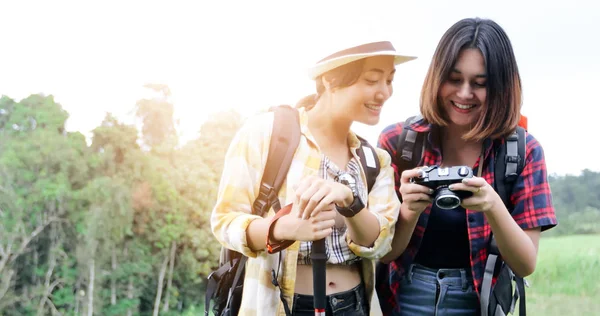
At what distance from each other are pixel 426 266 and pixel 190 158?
1349 cm

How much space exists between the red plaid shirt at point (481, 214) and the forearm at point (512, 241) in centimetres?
7

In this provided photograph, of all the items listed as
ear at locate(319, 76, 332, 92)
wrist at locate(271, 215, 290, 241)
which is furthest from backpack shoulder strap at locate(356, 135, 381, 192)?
wrist at locate(271, 215, 290, 241)

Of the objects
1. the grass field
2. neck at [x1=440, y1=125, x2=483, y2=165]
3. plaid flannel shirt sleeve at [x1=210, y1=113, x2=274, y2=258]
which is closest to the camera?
plaid flannel shirt sleeve at [x1=210, y1=113, x2=274, y2=258]

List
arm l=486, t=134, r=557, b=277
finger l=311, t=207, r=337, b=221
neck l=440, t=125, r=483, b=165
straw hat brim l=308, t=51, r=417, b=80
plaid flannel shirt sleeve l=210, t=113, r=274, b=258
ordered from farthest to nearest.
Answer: neck l=440, t=125, r=483, b=165
arm l=486, t=134, r=557, b=277
straw hat brim l=308, t=51, r=417, b=80
plaid flannel shirt sleeve l=210, t=113, r=274, b=258
finger l=311, t=207, r=337, b=221

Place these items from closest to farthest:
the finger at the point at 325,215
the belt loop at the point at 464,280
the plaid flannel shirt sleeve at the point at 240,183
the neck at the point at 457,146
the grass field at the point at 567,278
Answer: the finger at the point at 325,215 < the plaid flannel shirt sleeve at the point at 240,183 < the belt loop at the point at 464,280 < the neck at the point at 457,146 < the grass field at the point at 567,278

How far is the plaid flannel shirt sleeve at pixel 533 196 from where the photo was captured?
1.75 metres

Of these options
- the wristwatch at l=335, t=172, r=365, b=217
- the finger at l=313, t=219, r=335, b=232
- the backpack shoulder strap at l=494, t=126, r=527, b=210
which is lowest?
the finger at l=313, t=219, r=335, b=232

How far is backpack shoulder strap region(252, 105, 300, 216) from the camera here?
1521 millimetres

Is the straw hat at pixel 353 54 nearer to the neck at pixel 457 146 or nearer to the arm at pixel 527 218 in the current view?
the neck at pixel 457 146

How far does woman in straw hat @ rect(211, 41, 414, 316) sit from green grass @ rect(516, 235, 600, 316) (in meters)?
4.70

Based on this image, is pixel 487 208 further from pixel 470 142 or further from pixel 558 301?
pixel 558 301

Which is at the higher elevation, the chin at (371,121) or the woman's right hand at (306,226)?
the chin at (371,121)

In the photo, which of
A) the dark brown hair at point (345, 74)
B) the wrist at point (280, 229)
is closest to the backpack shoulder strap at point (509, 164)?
the dark brown hair at point (345, 74)

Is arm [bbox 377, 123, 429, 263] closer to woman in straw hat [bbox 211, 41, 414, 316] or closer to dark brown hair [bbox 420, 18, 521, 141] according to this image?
woman in straw hat [bbox 211, 41, 414, 316]
